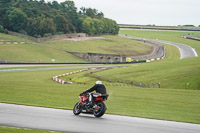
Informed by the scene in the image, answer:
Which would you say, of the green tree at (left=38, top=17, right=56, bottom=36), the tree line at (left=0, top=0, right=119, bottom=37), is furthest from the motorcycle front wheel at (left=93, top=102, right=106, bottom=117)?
the green tree at (left=38, top=17, right=56, bottom=36)

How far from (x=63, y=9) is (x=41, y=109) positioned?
589 feet

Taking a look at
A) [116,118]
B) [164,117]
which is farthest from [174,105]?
[116,118]

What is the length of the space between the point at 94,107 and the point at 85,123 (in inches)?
83.3

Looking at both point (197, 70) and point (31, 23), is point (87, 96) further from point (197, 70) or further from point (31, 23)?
point (31, 23)

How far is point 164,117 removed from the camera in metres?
21.4

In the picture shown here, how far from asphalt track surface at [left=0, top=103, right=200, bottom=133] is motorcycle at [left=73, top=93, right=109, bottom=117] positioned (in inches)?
12.5

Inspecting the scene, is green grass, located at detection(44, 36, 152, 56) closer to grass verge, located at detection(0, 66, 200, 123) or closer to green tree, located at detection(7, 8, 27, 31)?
green tree, located at detection(7, 8, 27, 31)

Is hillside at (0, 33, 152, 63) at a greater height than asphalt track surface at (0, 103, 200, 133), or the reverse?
asphalt track surface at (0, 103, 200, 133)

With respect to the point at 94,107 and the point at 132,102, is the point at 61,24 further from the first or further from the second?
the point at 94,107

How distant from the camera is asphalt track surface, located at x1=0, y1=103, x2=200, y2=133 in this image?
1691cm

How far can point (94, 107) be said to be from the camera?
2034 centimetres

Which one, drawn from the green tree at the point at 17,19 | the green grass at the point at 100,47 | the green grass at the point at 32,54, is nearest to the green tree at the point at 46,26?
the green tree at the point at 17,19

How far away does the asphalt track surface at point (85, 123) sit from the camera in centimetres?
1691

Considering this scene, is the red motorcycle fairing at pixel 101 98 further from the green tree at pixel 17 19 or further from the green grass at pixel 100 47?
the green tree at pixel 17 19
